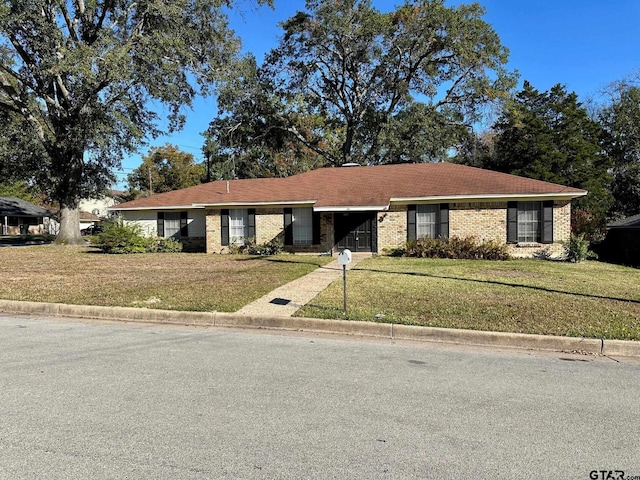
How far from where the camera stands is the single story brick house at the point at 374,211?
17.9 metres

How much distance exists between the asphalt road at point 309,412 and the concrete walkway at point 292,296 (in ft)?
5.79

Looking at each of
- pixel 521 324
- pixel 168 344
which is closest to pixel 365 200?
pixel 521 324

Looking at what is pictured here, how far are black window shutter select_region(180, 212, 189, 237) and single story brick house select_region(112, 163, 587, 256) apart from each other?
0.05 metres

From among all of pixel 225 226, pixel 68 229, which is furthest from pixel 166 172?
pixel 225 226

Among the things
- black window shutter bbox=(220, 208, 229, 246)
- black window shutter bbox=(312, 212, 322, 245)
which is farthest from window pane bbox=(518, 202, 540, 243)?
black window shutter bbox=(220, 208, 229, 246)

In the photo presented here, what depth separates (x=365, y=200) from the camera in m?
18.5

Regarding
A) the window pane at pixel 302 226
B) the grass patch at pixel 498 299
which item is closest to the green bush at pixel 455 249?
the grass patch at pixel 498 299

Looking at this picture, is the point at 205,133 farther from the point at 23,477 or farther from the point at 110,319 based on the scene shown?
the point at 23,477

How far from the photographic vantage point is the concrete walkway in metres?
7.85

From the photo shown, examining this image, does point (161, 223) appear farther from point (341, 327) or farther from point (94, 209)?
point (94, 209)

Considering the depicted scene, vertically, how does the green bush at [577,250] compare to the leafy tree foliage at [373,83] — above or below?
below

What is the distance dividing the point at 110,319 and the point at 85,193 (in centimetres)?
2326

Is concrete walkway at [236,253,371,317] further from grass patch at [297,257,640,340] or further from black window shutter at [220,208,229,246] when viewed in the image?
black window shutter at [220,208,229,246]

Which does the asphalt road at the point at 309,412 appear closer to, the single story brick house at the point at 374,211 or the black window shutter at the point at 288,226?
the single story brick house at the point at 374,211
